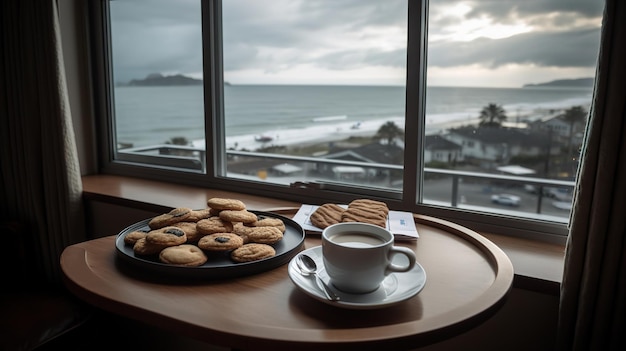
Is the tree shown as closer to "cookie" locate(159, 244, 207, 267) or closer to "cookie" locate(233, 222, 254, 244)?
"cookie" locate(233, 222, 254, 244)

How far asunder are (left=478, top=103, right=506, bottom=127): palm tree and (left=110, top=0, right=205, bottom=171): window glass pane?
1.30 metres

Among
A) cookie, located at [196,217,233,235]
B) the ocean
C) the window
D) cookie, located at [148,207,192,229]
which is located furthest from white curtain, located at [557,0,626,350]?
cookie, located at [148,207,192,229]

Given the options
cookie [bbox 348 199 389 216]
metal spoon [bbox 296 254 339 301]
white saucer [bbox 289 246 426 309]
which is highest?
cookie [bbox 348 199 389 216]

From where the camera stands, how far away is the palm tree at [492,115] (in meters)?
1.71

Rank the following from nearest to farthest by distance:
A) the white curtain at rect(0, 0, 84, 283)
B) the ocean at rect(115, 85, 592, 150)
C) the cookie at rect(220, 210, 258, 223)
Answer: the cookie at rect(220, 210, 258, 223), the ocean at rect(115, 85, 592, 150), the white curtain at rect(0, 0, 84, 283)

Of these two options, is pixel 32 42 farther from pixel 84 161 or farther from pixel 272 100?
pixel 272 100

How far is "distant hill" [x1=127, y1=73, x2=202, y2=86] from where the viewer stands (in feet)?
7.60

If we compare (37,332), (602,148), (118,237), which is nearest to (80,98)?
(37,332)

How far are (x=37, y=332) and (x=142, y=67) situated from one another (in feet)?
5.03

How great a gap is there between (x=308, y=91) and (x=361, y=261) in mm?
1545

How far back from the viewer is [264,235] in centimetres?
107

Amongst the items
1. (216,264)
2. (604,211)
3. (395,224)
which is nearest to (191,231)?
(216,264)

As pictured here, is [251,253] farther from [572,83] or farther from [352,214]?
[572,83]

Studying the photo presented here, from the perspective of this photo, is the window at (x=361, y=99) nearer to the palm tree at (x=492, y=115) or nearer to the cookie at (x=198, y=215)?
the palm tree at (x=492, y=115)
